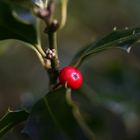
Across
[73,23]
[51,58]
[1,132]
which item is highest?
[51,58]

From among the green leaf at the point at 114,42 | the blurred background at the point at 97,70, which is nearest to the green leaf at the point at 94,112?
the blurred background at the point at 97,70

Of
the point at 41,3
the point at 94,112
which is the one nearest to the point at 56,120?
the point at 41,3

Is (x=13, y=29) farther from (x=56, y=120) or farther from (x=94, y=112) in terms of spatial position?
(x=94, y=112)

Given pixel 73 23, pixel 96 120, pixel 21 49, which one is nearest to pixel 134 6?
pixel 73 23

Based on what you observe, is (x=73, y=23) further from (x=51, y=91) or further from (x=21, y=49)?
(x=51, y=91)

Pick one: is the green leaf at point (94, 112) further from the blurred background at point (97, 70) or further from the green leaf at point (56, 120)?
the green leaf at point (56, 120)

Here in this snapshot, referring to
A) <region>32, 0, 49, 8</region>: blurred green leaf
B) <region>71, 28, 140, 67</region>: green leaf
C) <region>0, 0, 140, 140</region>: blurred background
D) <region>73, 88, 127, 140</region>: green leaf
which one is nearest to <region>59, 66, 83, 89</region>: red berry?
<region>71, 28, 140, 67</region>: green leaf
